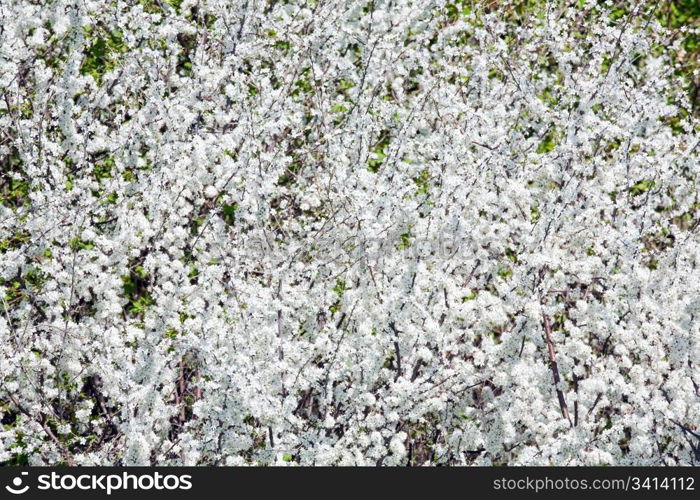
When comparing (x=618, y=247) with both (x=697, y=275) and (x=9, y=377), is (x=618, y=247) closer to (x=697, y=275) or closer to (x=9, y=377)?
(x=697, y=275)

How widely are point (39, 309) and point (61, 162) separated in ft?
2.99

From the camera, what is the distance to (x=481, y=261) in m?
6.38

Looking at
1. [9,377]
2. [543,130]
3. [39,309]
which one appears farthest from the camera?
[543,130]

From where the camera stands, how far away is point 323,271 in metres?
6.39

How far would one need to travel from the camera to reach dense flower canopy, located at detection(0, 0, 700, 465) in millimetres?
5660

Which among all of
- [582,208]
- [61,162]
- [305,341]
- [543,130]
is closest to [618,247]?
[582,208]

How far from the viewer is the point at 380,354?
5.82 meters

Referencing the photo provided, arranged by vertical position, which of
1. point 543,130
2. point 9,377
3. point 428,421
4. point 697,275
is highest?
point 543,130
